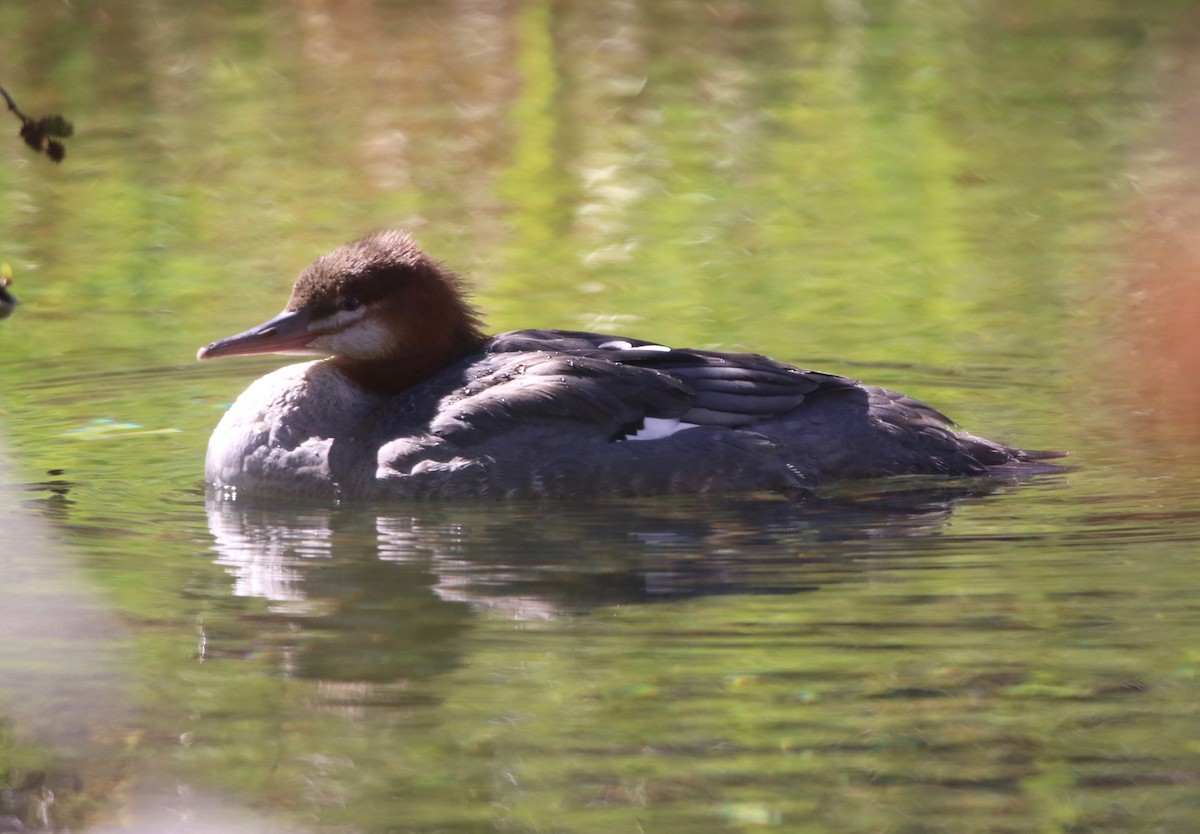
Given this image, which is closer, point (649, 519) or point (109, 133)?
point (649, 519)

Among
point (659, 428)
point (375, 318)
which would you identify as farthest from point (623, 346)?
point (375, 318)

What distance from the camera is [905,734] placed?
470 cm

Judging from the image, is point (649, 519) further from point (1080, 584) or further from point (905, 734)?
point (905, 734)

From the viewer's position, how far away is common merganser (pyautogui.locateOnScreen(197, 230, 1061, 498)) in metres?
7.09

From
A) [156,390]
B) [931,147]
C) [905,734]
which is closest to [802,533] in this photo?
[905,734]

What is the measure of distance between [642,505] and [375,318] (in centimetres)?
133

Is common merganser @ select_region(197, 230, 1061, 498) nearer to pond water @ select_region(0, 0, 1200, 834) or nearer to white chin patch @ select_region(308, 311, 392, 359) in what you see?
white chin patch @ select_region(308, 311, 392, 359)

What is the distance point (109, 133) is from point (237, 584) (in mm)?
10150

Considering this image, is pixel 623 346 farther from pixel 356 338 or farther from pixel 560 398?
pixel 356 338

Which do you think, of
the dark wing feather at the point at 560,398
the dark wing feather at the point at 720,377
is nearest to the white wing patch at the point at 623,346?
the dark wing feather at the point at 720,377

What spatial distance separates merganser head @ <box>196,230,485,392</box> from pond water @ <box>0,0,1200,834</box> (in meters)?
0.70

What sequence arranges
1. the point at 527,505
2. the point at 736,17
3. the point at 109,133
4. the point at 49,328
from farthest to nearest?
the point at 736,17 → the point at 109,133 → the point at 49,328 → the point at 527,505

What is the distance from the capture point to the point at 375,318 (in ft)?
24.5

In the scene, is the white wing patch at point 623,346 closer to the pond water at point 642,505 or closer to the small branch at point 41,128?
the pond water at point 642,505
